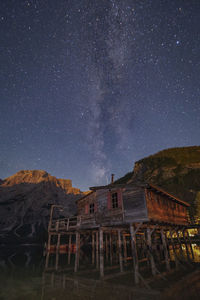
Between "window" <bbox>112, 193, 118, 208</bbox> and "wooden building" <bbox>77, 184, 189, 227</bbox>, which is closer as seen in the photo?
"wooden building" <bbox>77, 184, 189, 227</bbox>

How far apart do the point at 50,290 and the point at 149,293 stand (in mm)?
9111

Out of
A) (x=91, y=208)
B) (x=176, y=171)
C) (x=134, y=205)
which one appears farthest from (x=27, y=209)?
(x=134, y=205)

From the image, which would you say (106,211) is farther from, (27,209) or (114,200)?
(27,209)

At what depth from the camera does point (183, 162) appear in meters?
51.0

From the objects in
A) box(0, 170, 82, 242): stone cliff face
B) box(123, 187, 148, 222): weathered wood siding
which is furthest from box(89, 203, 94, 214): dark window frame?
box(0, 170, 82, 242): stone cliff face

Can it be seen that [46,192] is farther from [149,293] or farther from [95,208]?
[149,293]

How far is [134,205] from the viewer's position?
45.8ft

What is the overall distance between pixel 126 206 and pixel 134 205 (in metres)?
0.71

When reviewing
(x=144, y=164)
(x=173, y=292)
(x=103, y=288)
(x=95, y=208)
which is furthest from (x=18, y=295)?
(x=144, y=164)

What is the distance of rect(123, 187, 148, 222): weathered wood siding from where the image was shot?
13383mm

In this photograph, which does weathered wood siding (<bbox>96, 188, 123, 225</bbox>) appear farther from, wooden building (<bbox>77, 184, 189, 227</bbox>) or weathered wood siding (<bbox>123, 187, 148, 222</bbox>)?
weathered wood siding (<bbox>123, 187, 148, 222</bbox>)

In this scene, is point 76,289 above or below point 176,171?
below

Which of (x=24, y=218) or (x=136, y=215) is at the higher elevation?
(x=24, y=218)

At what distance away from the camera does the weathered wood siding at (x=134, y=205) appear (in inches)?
527
